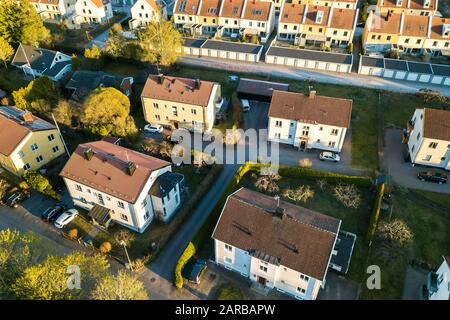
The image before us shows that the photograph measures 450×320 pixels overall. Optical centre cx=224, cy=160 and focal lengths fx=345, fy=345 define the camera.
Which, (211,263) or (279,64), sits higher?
(279,64)

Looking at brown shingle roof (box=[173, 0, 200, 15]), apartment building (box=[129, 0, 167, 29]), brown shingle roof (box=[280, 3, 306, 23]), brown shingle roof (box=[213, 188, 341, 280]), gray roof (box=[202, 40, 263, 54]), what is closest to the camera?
brown shingle roof (box=[213, 188, 341, 280])

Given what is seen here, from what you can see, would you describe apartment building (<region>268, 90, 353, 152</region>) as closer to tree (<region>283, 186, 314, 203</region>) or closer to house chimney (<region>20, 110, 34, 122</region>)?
tree (<region>283, 186, 314, 203</region>)

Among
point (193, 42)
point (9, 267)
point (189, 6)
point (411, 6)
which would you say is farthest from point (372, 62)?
point (9, 267)

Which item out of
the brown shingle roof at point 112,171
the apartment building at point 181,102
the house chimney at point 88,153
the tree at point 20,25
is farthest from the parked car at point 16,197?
the tree at point 20,25

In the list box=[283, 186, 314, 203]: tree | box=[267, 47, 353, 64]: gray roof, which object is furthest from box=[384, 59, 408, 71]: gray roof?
box=[283, 186, 314, 203]: tree

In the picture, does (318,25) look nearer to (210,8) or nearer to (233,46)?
(233,46)

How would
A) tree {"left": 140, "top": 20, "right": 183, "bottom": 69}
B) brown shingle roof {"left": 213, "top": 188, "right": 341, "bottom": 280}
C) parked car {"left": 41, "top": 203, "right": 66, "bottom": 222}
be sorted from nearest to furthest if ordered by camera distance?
brown shingle roof {"left": 213, "top": 188, "right": 341, "bottom": 280} < parked car {"left": 41, "top": 203, "right": 66, "bottom": 222} < tree {"left": 140, "top": 20, "right": 183, "bottom": 69}
